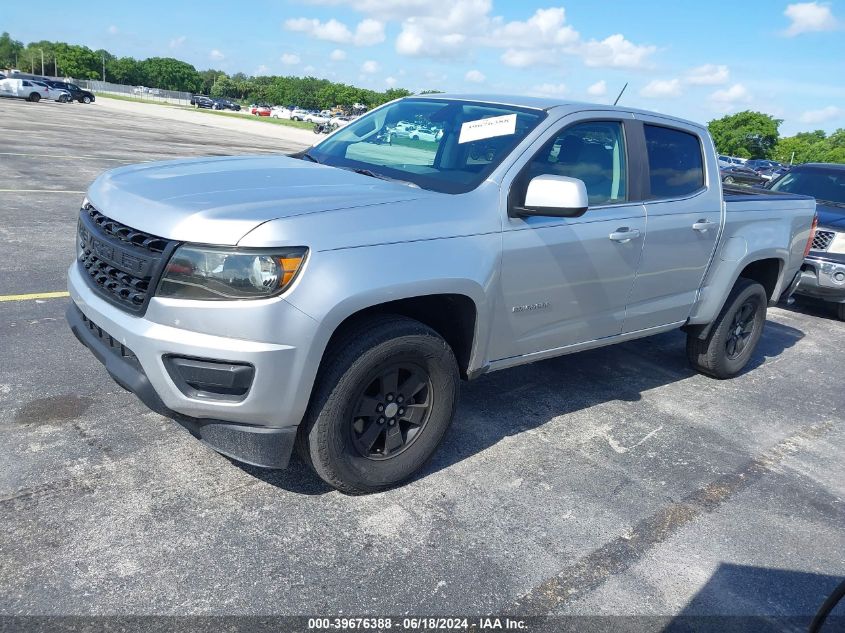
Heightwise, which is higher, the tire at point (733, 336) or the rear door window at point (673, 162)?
the rear door window at point (673, 162)

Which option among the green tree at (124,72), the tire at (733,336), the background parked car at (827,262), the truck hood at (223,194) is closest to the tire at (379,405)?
the truck hood at (223,194)

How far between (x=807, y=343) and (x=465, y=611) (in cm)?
572

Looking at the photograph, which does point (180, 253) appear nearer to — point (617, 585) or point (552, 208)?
point (552, 208)

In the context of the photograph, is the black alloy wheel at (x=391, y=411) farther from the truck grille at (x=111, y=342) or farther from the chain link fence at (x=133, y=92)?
the chain link fence at (x=133, y=92)

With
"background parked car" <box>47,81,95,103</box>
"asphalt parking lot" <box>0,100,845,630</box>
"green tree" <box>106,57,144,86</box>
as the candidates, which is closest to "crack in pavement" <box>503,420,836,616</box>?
"asphalt parking lot" <box>0,100,845,630</box>

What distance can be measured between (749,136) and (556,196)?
243ft

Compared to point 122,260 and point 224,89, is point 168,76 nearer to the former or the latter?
point 224,89

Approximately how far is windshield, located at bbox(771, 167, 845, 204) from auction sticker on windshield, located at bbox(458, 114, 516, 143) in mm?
6959

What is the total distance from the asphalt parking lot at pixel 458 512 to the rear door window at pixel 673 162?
1.45m

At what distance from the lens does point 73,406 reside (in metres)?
3.80

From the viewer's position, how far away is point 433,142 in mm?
4098

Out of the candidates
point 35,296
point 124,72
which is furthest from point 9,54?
point 35,296

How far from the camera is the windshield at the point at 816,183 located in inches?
361

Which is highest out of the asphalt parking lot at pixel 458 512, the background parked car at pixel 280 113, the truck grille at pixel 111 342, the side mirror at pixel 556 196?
the side mirror at pixel 556 196
